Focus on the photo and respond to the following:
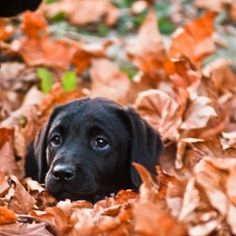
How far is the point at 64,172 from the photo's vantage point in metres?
6.15

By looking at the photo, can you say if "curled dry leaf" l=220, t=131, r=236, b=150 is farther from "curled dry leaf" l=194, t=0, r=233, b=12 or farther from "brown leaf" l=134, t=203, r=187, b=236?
"curled dry leaf" l=194, t=0, r=233, b=12

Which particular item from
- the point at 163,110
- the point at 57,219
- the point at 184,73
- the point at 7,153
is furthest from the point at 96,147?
the point at 184,73

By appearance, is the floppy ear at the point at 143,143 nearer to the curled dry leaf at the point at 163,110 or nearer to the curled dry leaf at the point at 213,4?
the curled dry leaf at the point at 163,110

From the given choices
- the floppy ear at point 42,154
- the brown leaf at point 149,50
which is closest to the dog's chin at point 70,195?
the floppy ear at point 42,154

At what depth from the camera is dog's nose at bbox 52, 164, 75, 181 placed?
6156 millimetres

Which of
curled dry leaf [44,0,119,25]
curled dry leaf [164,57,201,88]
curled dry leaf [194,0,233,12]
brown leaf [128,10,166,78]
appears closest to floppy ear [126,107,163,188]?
curled dry leaf [164,57,201,88]

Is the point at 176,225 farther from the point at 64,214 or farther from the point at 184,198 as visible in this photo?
the point at 64,214

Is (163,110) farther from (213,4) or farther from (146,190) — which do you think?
(213,4)

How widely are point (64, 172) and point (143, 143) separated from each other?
0.78 m

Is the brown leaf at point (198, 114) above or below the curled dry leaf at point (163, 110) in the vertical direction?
above

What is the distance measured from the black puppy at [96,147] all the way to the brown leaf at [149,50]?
202 centimetres

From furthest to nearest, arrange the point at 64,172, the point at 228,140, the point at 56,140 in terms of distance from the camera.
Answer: the point at 228,140 → the point at 56,140 → the point at 64,172

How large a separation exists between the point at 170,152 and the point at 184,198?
100 inches

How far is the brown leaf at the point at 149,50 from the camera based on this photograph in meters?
8.92
